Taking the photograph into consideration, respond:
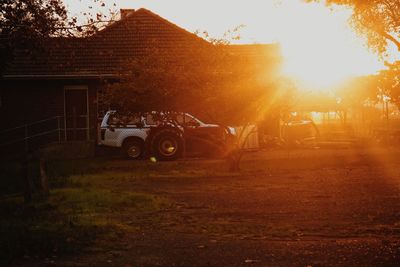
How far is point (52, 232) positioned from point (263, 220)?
2.94 m

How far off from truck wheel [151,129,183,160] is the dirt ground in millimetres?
5246

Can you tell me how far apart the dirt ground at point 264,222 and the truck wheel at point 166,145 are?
207 inches

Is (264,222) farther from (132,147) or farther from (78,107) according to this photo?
(78,107)

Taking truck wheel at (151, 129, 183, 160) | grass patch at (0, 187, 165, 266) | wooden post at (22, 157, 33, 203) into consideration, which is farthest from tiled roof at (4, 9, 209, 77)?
wooden post at (22, 157, 33, 203)

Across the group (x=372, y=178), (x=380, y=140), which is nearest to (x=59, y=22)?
(x=372, y=178)

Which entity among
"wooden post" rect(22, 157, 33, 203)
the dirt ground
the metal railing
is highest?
the metal railing

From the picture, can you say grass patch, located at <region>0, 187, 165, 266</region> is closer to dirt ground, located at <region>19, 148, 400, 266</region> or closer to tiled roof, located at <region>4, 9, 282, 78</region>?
dirt ground, located at <region>19, 148, 400, 266</region>

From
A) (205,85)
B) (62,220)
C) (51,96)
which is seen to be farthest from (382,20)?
(51,96)

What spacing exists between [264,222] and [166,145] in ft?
41.3

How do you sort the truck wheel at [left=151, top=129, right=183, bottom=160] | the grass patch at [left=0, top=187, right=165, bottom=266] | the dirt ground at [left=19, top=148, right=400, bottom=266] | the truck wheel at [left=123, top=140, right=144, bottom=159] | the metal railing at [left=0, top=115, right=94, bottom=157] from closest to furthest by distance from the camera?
the dirt ground at [left=19, top=148, right=400, bottom=266] < the grass patch at [left=0, top=187, right=165, bottom=266] < the truck wheel at [left=151, top=129, right=183, bottom=160] < the truck wheel at [left=123, top=140, right=144, bottom=159] < the metal railing at [left=0, top=115, right=94, bottom=157]

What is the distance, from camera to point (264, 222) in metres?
8.96

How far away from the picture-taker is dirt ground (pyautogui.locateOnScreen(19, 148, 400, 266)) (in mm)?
6688

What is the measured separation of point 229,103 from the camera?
1571cm

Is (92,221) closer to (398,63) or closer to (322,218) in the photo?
(322,218)
